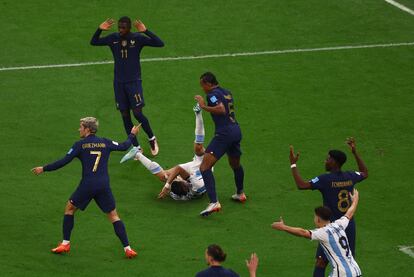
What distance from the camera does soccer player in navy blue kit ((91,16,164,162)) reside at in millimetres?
22125

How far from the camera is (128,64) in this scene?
2234cm

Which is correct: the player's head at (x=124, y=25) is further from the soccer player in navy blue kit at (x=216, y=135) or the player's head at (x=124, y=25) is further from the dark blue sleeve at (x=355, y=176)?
the dark blue sleeve at (x=355, y=176)

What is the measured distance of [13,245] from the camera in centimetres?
1889

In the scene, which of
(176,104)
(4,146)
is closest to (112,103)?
(176,104)

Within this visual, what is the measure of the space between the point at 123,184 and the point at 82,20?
28.7 ft

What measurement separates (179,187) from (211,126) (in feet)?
12.6

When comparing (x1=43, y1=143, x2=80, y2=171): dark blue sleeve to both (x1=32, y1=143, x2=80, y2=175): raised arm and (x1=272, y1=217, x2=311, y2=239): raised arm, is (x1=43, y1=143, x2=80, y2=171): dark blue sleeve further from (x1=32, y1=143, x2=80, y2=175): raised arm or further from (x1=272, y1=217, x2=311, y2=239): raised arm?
(x1=272, y1=217, x2=311, y2=239): raised arm

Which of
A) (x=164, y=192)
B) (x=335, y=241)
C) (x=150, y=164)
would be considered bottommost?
(x=164, y=192)

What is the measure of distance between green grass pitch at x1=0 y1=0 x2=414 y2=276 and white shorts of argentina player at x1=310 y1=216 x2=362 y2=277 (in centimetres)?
212

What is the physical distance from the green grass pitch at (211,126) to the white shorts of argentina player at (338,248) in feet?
6.96

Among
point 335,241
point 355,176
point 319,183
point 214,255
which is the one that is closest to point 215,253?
point 214,255

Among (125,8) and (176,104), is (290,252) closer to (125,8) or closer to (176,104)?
(176,104)

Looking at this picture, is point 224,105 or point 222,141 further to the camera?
point 222,141

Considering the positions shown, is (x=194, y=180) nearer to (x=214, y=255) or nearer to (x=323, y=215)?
(x=323, y=215)
